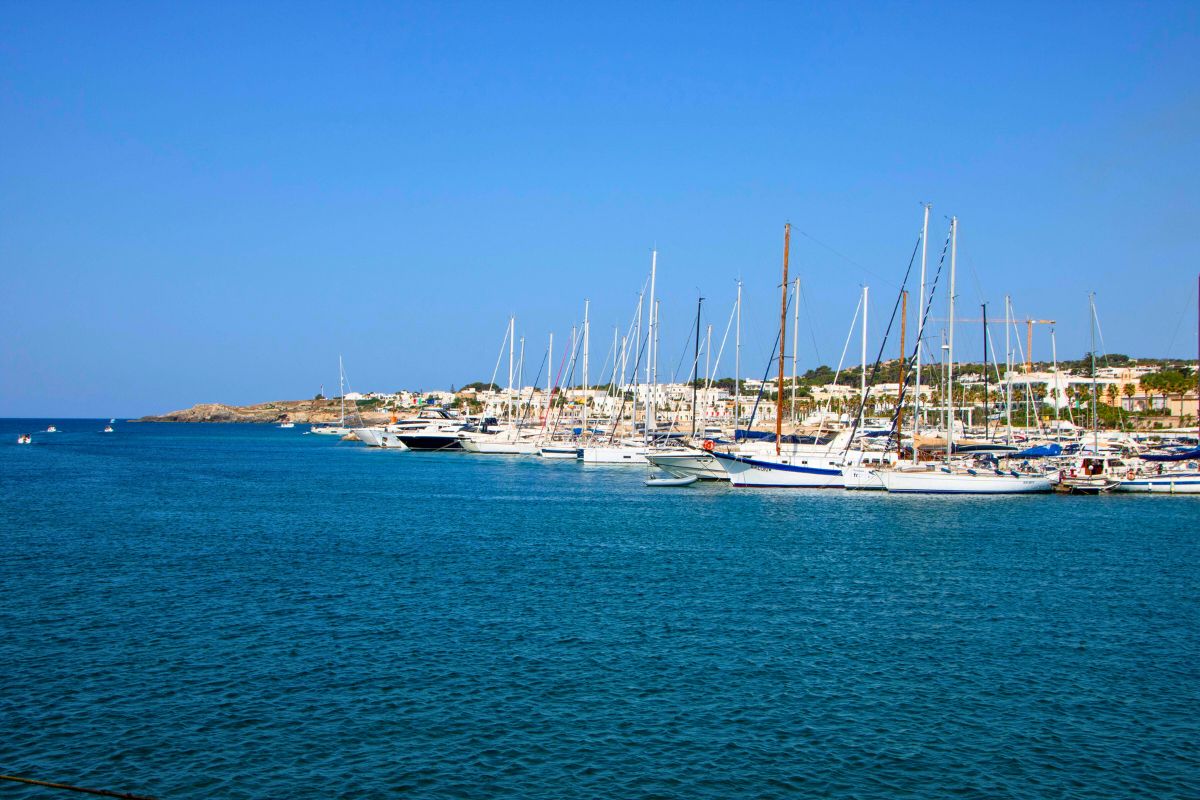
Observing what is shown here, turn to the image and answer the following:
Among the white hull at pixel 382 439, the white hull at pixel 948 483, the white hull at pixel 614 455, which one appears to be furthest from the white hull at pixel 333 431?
the white hull at pixel 948 483

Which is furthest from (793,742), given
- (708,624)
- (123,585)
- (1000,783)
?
(123,585)

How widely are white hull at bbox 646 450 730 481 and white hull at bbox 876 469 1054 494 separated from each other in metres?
10.9

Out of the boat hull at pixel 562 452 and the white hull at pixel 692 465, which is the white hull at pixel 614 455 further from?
the white hull at pixel 692 465

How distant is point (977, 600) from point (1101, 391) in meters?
125

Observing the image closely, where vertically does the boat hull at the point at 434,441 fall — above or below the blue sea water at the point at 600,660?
above

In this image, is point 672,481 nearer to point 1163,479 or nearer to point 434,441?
point 1163,479

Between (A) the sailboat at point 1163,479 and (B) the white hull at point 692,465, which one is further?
(B) the white hull at point 692,465

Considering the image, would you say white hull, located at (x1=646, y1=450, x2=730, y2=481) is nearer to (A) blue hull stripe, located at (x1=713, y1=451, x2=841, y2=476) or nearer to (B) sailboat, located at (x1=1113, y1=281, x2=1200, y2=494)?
(A) blue hull stripe, located at (x1=713, y1=451, x2=841, y2=476)

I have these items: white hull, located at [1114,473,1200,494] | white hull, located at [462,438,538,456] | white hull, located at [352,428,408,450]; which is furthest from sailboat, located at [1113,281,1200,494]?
white hull, located at [352,428,408,450]

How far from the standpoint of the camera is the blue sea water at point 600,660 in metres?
13.6

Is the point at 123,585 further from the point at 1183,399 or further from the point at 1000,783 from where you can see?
the point at 1183,399

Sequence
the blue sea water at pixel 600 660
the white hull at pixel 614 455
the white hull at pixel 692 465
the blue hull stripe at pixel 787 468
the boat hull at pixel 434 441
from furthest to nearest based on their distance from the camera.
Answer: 1. the boat hull at pixel 434 441
2. the white hull at pixel 614 455
3. the white hull at pixel 692 465
4. the blue hull stripe at pixel 787 468
5. the blue sea water at pixel 600 660

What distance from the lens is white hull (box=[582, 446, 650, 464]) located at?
257 ft

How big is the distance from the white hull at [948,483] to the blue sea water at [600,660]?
12196 millimetres
